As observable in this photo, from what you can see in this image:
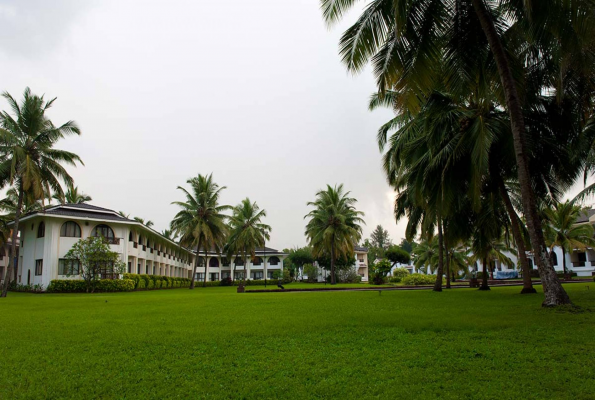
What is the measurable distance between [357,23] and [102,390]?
9.96 metres

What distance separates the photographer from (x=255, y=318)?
9.95 metres

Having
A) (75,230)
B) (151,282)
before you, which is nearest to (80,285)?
(75,230)

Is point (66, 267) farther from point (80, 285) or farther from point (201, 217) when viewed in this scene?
point (201, 217)

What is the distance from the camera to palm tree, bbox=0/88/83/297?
2264 centimetres

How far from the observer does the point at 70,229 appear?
108 feet

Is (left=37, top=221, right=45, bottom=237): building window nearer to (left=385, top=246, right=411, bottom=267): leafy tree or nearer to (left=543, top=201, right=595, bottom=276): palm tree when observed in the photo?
(left=543, top=201, right=595, bottom=276): palm tree

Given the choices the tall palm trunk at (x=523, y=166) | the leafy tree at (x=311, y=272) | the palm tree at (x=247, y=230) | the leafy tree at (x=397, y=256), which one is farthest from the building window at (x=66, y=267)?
the leafy tree at (x=397, y=256)

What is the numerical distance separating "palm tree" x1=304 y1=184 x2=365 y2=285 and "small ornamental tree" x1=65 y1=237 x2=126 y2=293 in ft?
72.1

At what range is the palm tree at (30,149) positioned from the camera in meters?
22.6

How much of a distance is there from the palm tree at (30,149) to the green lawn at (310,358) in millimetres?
16600

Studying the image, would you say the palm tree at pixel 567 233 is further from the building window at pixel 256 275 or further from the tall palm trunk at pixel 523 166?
the building window at pixel 256 275

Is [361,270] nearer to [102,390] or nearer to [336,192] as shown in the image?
[336,192]

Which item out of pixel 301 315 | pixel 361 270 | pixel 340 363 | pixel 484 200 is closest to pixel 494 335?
pixel 340 363

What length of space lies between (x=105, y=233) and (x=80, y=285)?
557cm
